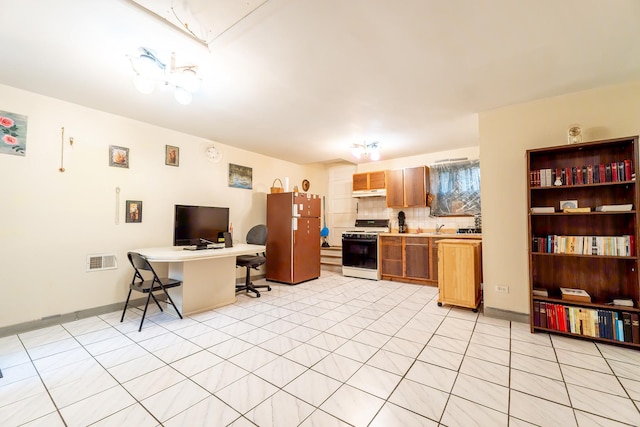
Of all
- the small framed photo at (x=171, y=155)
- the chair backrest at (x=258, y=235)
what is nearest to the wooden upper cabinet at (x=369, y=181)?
the chair backrest at (x=258, y=235)

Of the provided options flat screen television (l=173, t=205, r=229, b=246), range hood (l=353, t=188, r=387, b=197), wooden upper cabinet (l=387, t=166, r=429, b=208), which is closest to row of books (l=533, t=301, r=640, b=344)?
wooden upper cabinet (l=387, t=166, r=429, b=208)

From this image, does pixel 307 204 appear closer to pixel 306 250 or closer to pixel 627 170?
pixel 306 250

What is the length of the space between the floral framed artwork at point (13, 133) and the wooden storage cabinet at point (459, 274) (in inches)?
203

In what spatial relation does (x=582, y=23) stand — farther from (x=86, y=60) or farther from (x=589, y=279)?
(x=86, y=60)

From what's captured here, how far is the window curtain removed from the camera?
479cm

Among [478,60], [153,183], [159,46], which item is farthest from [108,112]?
[478,60]

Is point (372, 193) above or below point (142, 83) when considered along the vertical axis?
below

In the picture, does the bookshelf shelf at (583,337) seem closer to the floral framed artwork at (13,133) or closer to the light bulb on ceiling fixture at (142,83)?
the light bulb on ceiling fixture at (142,83)

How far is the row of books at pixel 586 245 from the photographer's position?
2.43 meters

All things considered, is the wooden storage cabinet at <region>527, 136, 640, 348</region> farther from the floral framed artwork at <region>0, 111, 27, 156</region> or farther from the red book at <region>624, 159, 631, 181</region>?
the floral framed artwork at <region>0, 111, 27, 156</region>

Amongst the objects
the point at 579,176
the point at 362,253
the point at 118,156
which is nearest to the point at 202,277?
the point at 118,156

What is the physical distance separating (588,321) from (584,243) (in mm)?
748

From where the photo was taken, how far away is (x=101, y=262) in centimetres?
325

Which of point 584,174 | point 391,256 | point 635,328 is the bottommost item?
point 635,328
